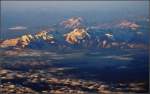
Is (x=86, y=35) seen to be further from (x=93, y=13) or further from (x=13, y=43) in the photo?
(x=13, y=43)

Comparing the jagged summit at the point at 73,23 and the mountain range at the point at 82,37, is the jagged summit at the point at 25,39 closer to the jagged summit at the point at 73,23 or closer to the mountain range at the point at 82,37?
the mountain range at the point at 82,37

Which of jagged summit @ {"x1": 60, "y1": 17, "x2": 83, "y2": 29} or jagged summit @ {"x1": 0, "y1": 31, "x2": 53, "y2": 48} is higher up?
jagged summit @ {"x1": 60, "y1": 17, "x2": 83, "y2": 29}

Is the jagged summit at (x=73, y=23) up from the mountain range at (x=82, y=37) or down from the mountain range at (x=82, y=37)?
up

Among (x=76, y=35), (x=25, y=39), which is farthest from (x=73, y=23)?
(x=25, y=39)

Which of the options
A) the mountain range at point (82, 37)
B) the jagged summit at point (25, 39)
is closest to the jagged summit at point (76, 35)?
the mountain range at point (82, 37)

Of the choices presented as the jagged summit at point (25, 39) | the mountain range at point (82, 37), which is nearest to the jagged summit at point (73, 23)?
the mountain range at point (82, 37)

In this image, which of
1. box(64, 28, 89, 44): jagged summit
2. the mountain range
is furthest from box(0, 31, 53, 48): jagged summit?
box(64, 28, 89, 44): jagged summit

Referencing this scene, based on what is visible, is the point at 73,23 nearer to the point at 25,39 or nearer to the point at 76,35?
the point at 76,35

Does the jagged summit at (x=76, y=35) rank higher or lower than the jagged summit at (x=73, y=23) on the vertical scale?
lower

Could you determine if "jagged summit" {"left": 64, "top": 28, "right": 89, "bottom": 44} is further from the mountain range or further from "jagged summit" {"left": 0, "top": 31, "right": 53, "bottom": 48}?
"jagged summit" {"left": 0, "top": 31, "right": 53, "bottom": 48}

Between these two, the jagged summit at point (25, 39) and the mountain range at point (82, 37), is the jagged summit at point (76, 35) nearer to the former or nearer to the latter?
the mountain range at point (82, 37)

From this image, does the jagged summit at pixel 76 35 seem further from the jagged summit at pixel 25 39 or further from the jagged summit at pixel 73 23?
the jagged summit at pixel 25 39

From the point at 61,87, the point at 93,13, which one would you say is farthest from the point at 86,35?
the point at 61,87
